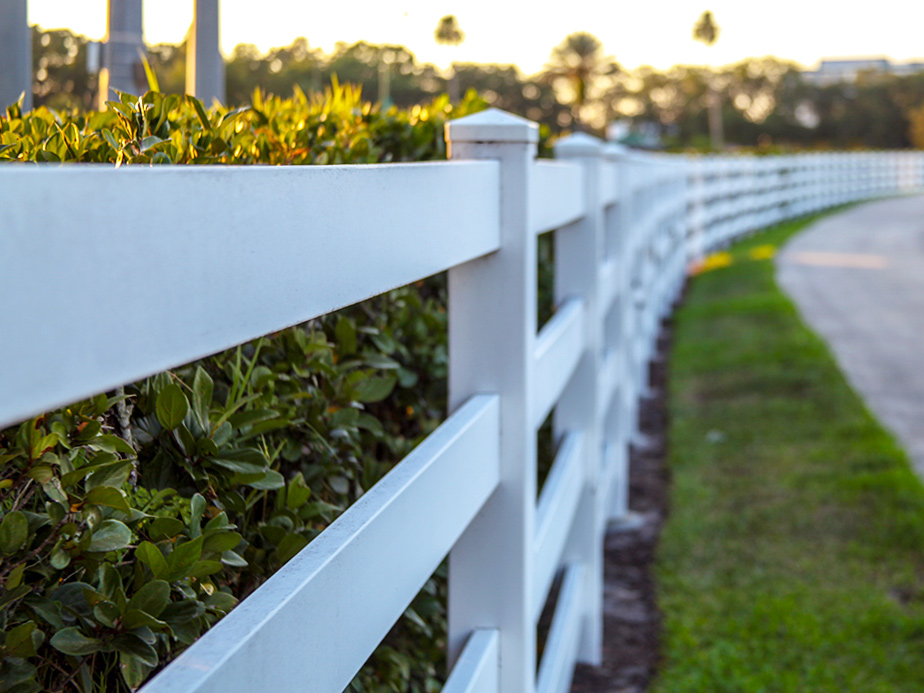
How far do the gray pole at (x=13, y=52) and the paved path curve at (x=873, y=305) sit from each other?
4406 mm

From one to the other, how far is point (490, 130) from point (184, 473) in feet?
3.03

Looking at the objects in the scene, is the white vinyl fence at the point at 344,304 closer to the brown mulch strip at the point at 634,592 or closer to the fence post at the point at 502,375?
the fence post at the point at 502,375

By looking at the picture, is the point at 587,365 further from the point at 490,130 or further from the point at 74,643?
the point at 74,643

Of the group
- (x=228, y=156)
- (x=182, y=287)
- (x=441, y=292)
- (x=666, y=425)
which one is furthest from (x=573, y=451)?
(x=666, y=425)

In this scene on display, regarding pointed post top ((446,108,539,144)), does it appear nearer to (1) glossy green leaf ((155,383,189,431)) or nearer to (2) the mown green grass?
(1) glossy green leaf ((155,383,189,431))

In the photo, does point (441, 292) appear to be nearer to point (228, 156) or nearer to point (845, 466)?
point (228, 156)

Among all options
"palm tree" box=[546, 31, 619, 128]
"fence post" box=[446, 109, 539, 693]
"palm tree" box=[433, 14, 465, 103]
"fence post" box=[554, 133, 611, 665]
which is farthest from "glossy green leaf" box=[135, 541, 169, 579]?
"palm tree" box=[546, 31, 619, 128]

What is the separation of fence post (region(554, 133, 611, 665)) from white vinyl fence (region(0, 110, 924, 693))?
5.9 inches

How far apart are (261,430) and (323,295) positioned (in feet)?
1.41

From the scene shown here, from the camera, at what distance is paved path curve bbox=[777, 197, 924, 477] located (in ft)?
21.7

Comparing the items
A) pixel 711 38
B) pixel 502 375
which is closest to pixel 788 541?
pixel 502 375

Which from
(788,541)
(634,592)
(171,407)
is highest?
(171,407)

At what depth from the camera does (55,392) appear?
0.61 m

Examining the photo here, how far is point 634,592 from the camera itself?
437cm
